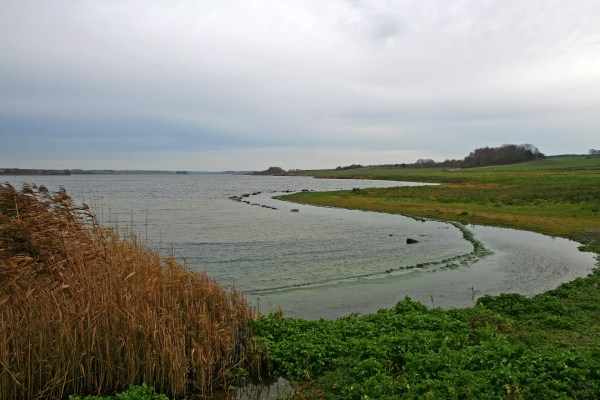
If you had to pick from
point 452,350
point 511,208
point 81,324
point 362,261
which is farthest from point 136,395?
point 511,208

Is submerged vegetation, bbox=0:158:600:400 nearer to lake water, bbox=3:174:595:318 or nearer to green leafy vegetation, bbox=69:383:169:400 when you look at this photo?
green leafy vegetation, bbox=69:383:169:400

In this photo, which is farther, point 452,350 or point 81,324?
point 452,350

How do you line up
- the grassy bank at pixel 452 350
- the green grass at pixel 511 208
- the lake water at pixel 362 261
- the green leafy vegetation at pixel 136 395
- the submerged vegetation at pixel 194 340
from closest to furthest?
the green leafy vegetation at pixel 136 395
the grassy bank at pixel 452 350
the submerged vegetation at pixel 194 340
the lake water at pixel 362 261
the green grass at pixel 511 208

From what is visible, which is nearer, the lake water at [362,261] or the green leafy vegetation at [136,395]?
the green leafy vegetation at [136,395]

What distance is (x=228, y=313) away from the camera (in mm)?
11141

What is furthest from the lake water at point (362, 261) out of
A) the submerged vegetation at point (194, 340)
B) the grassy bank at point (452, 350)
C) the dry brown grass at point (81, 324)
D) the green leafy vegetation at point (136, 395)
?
the green leafy vegetation at point (136, 395)

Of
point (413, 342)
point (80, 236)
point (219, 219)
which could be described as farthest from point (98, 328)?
point (219, 219)

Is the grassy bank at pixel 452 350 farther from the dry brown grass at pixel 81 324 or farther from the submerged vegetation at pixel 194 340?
the dry brown grass at pixel 81 324

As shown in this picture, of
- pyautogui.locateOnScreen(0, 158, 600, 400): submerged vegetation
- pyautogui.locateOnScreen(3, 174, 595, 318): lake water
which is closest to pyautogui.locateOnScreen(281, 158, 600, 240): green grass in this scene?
pyautogui.locateOnScreen(3, 174, 595, 318): lake water

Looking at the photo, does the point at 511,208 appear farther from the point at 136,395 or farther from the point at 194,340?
the point at 136,395

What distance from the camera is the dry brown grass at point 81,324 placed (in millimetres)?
8211

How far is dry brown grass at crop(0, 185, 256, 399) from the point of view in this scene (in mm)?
8211

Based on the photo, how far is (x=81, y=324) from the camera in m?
8.42

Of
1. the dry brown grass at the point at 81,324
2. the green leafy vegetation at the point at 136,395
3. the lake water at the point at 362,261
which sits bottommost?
the lake water at the point at 362,261
